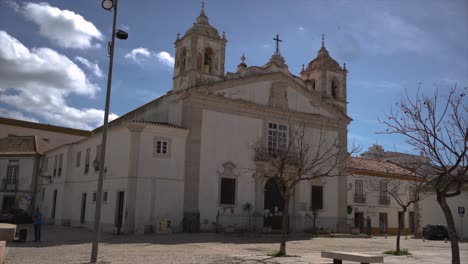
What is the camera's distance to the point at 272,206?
2836cm

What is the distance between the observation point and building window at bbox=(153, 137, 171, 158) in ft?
80.1

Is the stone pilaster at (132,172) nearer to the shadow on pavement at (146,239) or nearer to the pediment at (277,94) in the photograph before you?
the shadow on pavement at (146,239)

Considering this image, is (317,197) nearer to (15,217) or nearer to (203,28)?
(203,28)

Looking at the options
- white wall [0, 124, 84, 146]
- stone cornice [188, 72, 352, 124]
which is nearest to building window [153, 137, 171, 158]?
stone cornice [188, 72, 352, 124]

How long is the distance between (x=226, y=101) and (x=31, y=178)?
70.5ft

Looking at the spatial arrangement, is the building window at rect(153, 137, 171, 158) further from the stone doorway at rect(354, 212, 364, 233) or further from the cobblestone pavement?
the stone doorway at rect(354, 212, 364, 233)

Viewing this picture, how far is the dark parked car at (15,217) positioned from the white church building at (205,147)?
176 centimetres

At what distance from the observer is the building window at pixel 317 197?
3016 centimetres

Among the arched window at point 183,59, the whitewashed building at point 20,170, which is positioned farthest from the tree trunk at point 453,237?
the whitewashed building at point 20,170

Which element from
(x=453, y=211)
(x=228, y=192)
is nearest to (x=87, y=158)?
(x=228, y=192)

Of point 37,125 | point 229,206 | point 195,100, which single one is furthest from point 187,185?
point 37,125

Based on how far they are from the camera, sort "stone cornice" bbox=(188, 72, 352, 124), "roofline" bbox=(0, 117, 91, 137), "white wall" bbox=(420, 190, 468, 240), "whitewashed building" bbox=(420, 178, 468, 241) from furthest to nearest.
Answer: "roofline" bbox=(0, 117, 91, 137) → "white wall" bbox=(420, 190, 468, 240) → "whitewashed building" bbox=(420, 178, 468, 241) → "stone cornice" bbox=(188, 72, 352, 124)

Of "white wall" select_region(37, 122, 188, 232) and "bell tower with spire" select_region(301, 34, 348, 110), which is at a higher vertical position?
"bell tower with spire" select_region(301, 34, 348, 110)

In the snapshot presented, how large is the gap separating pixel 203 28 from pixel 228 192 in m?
9.84
